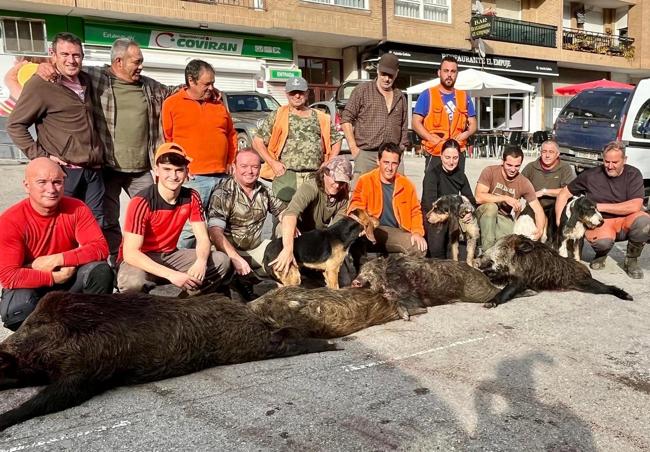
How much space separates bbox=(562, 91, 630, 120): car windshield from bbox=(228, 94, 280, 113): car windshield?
7.09m

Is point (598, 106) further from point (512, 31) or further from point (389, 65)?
point (512, 31)

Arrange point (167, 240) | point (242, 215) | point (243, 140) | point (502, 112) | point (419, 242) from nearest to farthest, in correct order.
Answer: point (167, 240) < point (242, 215) < point (419, 242) < point (243, 140) < point (502, 112)

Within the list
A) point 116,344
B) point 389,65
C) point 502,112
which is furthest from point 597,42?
point 116,344

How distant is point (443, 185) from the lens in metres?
6.19

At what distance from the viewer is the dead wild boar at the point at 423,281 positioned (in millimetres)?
4633

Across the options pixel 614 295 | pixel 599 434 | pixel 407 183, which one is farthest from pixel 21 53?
pixel 599 434

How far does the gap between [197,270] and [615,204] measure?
14.9ft

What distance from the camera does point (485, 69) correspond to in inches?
1040

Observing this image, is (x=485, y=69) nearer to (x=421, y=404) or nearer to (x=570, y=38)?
(x=570, y=38)

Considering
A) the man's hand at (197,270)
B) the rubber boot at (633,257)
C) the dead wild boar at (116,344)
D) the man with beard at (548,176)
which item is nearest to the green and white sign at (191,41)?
the man with beard at (548,176)

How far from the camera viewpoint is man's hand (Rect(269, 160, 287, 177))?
19.1 ft

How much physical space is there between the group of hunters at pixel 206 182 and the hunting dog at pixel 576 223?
0.18m

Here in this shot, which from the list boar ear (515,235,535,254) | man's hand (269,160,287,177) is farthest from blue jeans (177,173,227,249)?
boar ear (515,235,535,254)

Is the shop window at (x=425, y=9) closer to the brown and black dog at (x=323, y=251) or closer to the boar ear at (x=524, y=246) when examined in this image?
the boar ear at (x=524, y=246)
